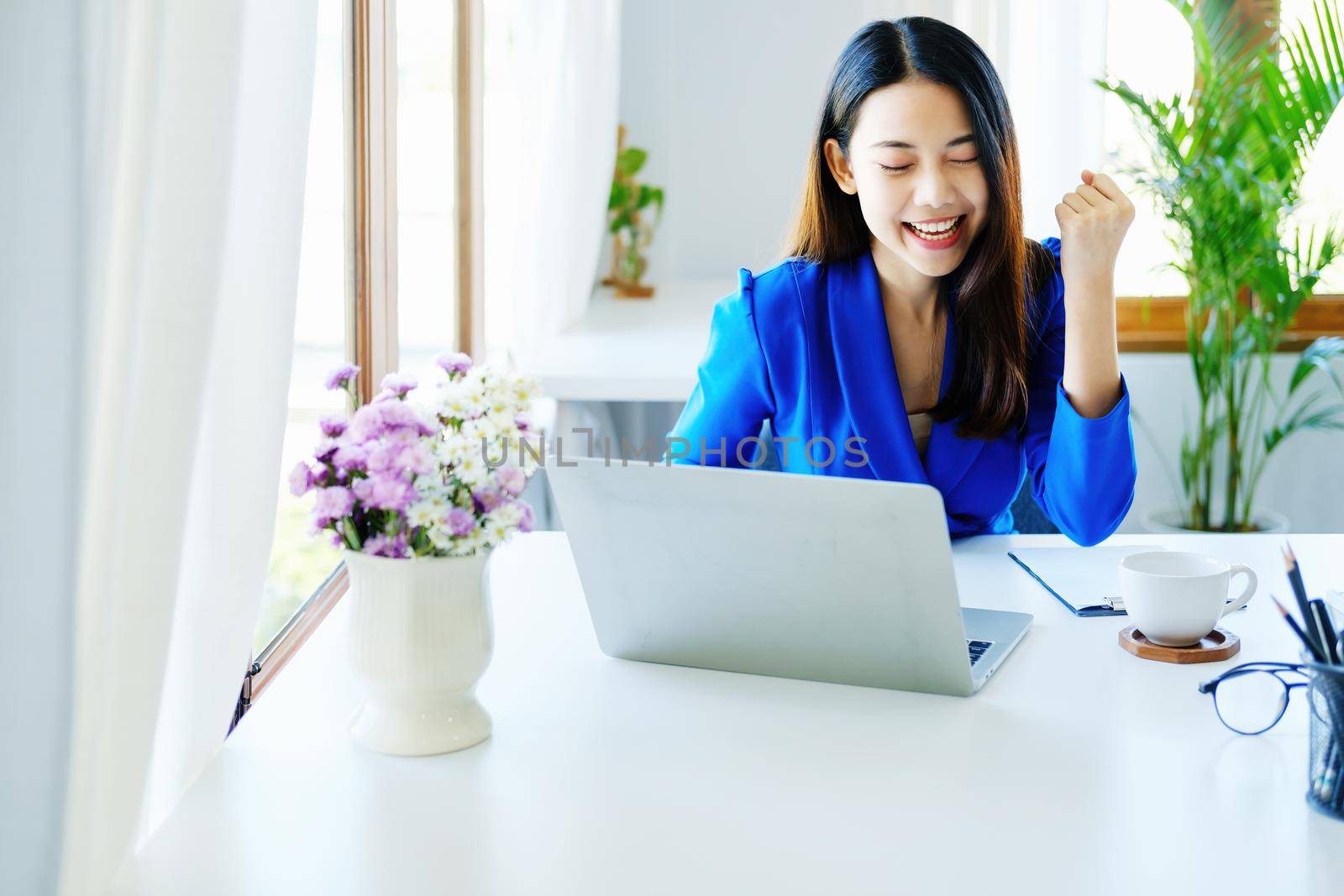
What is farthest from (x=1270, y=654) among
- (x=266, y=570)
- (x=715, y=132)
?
(x=715, y=132)

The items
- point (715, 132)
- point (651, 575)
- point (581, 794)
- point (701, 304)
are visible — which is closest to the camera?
point (581, 794)

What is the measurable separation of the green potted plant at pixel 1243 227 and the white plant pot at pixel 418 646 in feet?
7.73

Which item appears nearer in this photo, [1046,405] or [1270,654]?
[1270,654]

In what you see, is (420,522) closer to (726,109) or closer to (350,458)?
(350,458)

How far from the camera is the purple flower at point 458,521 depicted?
863 millimetres

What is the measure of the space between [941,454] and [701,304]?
6.52ft

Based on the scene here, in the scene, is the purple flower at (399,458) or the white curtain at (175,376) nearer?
the white curtain at (175,376)

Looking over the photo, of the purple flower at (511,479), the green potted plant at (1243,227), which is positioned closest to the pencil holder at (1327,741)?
the purple flower at (511,479)

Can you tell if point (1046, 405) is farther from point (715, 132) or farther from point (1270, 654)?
point (715, 132)

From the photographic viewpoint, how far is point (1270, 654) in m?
1.12

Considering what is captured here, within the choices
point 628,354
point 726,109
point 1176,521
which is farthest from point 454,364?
point 726,109

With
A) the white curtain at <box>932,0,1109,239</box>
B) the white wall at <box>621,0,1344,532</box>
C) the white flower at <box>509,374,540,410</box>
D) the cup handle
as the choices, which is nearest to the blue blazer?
the cup handle

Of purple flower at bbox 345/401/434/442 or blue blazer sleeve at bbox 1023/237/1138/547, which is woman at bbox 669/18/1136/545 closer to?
blue blazer sleeve at bbox 1023/237/1138/547

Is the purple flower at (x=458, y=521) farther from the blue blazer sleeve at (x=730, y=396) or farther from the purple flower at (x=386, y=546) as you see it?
the blue blazer sleeve at (x=730, y=396)
